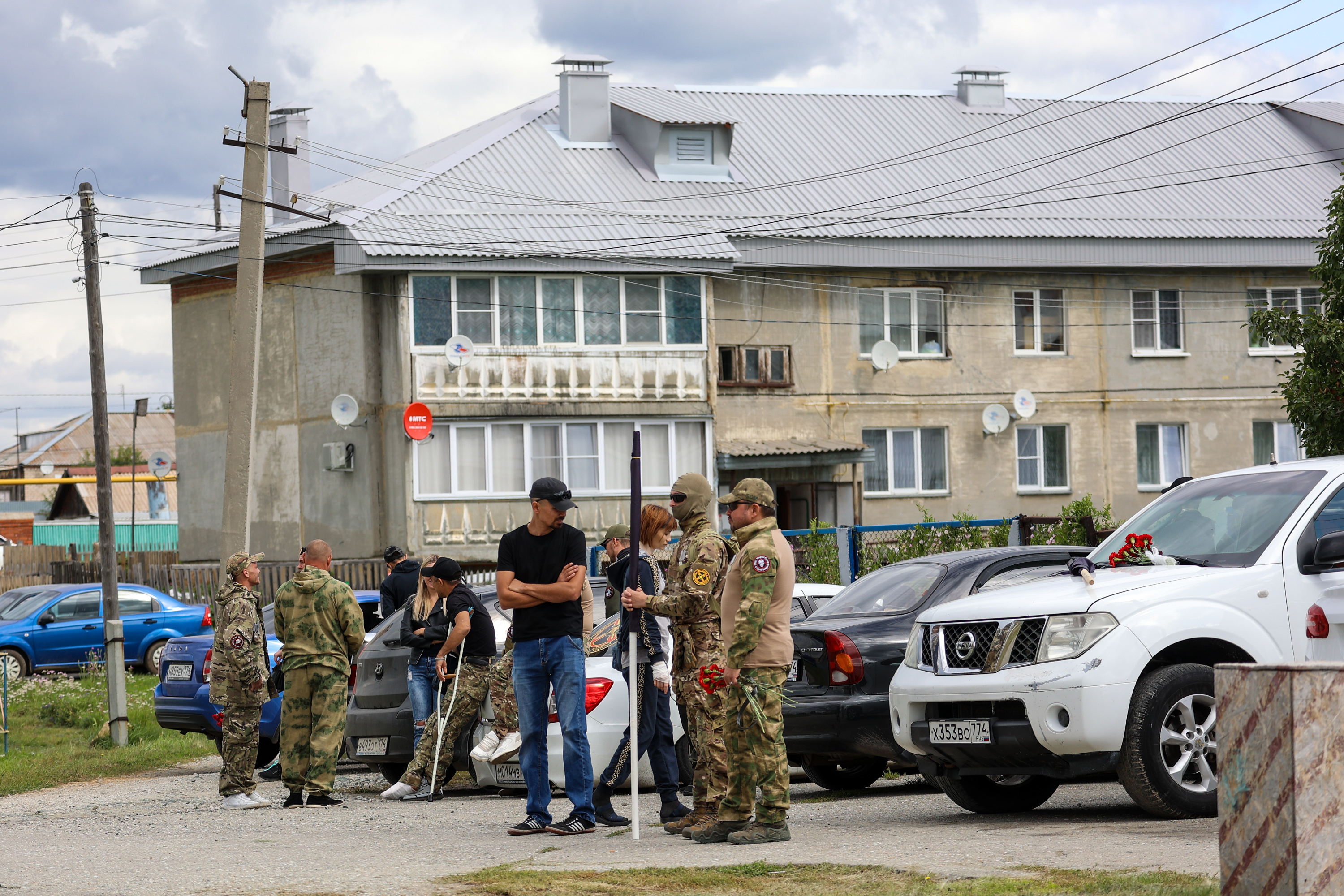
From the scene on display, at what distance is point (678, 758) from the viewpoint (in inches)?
444

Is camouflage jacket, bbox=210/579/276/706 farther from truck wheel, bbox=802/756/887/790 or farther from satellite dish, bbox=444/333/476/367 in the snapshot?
satellite dish, bbox=444/333/476/367

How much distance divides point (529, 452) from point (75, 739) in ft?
51.4

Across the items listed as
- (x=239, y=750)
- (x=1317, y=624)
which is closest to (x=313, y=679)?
(x=239, y=750)

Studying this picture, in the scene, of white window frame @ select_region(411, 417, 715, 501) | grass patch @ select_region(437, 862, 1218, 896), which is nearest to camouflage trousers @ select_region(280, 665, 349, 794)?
grass patch @ select_region(437, 862, 1218, 896)

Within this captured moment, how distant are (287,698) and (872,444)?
2624 centimetres

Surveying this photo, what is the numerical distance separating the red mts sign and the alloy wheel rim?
2307 centimetres

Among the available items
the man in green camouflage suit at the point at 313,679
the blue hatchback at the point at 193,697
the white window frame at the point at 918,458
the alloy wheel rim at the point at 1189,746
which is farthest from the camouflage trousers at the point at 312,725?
the white window frame at the point at 918,458

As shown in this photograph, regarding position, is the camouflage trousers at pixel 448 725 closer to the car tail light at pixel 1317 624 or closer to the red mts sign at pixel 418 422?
the car tail light at pixel 1317 624

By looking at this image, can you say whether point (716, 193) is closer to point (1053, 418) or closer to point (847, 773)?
point (1053, 418)

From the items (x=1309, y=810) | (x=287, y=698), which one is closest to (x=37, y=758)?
(x=287, y=698)

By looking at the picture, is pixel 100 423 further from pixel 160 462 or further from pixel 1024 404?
pixel 160 462

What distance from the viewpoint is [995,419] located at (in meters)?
37.0

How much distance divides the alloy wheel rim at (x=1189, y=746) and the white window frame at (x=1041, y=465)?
29.5 meters

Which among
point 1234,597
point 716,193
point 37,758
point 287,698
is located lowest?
point 37,758
